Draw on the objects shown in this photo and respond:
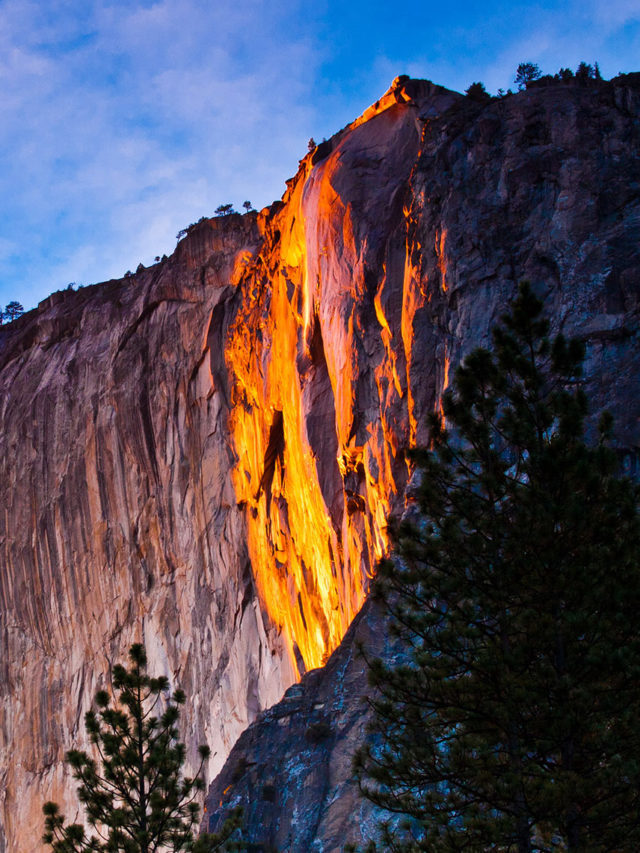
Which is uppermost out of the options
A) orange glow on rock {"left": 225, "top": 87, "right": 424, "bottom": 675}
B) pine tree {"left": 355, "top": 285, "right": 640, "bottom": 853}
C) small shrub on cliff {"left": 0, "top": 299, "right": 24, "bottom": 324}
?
small shrub on cliff {"left": 0, "top": 299, "right": 24, "bottom": 324}

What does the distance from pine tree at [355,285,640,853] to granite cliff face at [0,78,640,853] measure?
16.4 feet

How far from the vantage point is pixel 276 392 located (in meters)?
31.4

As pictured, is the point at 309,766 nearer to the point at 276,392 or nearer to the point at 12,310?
the point at 276,392

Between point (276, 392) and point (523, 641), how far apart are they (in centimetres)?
1993

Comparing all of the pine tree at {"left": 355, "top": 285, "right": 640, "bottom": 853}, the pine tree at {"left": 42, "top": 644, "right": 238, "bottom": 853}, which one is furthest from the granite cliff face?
the pine tree at {"left": 355, "top": 285, "right": 640, "bottom": 853}

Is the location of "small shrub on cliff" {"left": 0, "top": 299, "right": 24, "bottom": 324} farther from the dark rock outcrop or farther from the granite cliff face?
the dark rock outcrop

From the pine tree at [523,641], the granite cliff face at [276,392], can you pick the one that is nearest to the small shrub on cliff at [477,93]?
the granite cliff face at [276,392]

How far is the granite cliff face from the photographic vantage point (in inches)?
819

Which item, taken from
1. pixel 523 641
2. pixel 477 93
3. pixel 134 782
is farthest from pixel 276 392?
pixel 523 641

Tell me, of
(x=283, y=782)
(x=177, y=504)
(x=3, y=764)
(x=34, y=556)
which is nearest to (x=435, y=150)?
(x=283, y=782)

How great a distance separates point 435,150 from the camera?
76.4 feet

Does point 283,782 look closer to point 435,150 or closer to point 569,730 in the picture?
point 569,730

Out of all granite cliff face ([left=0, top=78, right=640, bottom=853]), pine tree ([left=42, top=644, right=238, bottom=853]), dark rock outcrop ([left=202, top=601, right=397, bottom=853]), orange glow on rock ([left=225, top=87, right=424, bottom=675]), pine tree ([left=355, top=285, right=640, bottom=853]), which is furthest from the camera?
orange glow on rock ([left=225, top=87, right=424, bottom=675])

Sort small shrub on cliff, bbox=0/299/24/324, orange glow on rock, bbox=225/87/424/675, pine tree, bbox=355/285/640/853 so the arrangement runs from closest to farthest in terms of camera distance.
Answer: pine tree, bbox=355/285/640/853, orange glow on rock, bbox=225/87/424/675, small shrub on cliff, bbox=0/299/24/324
